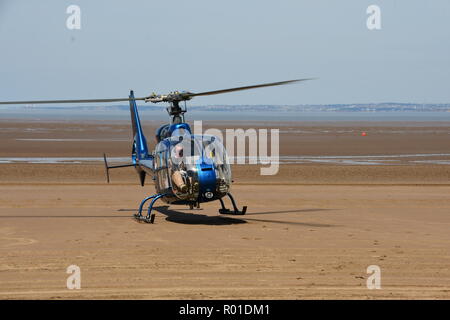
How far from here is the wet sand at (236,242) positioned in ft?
39.3

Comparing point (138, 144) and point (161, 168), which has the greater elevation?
point (138, 144)

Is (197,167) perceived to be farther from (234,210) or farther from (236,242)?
(234,210)

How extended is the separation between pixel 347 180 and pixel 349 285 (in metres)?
18.9

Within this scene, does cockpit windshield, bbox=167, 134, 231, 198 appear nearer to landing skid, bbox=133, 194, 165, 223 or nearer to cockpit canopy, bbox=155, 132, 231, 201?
cockpit canopy, bbox=155, 132, 231, 201

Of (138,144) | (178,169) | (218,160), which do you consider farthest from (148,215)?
(138,144)

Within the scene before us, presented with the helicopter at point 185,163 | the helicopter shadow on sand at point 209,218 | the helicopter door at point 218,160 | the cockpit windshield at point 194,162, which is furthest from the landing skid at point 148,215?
the helicopter door at point 218,160

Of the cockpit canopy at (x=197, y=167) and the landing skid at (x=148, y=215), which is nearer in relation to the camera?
the cockpit canopy at (x=197, y=167)

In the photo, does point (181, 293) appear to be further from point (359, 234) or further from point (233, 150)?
point (233, 150)

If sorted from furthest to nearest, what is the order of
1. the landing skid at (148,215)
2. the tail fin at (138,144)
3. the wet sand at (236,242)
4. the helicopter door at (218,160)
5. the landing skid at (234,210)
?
the tail fin at (138,144) < the landing skid at (234,210) < the landing skid at (148,215) < the helicopter door at (218,160) < the wet sand at (236,242)

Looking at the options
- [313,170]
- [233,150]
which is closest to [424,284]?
[313,170]

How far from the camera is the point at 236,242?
15.8 m

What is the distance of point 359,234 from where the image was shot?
1675cm

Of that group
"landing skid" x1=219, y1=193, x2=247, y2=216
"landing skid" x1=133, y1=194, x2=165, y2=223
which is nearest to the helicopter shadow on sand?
"landing skid" x1=219, y1=193, x2=247, y2=216

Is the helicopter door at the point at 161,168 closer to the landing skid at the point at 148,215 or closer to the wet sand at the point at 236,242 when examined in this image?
the landing skid at the point at 148,215
